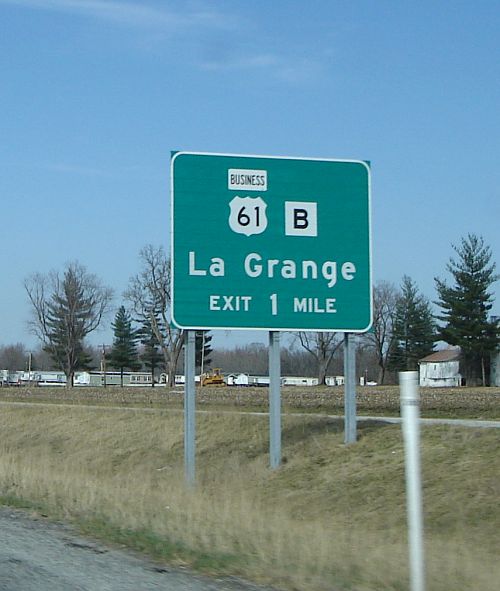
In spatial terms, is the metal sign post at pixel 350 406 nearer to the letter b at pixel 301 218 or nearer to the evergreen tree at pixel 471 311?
the letter b at pixel 301 218

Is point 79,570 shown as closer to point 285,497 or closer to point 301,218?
point 285,497

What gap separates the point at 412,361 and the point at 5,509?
3155 inches

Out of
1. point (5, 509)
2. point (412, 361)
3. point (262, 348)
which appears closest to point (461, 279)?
point (412, 361)

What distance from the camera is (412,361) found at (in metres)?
91.9

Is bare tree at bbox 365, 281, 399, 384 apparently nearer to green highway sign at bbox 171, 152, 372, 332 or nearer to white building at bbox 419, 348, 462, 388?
white building at bbox 419, 348, 462, 388

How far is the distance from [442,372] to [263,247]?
6883 centimetres

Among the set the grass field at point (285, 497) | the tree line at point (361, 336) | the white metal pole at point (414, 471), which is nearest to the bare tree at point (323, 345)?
the tree line at point (361, 336)

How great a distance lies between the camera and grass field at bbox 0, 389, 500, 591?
9.48m

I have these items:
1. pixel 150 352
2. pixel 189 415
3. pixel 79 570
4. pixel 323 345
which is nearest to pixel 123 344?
pixel 150 352

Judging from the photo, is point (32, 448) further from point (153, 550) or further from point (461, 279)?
point (461, 279)

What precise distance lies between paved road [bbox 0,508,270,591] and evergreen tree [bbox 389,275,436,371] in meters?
80.0

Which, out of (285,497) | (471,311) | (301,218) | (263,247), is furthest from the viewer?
(471,311)

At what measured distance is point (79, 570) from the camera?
350 inches

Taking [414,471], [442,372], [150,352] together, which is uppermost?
[150,352]
